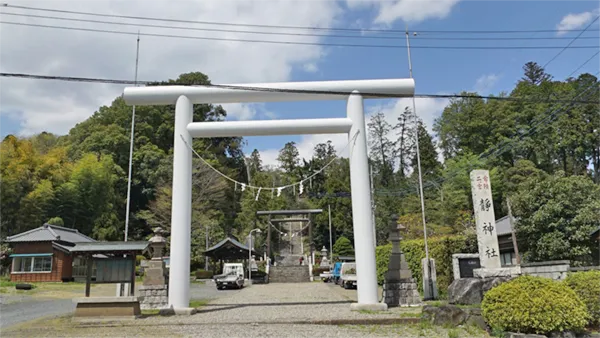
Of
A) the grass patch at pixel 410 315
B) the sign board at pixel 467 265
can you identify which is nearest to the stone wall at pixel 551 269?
the sign board at pixel 467 265

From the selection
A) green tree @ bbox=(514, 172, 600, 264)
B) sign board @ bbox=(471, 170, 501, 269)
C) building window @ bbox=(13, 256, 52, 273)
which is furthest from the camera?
building window @ bbox=(13, 256, 52, 273)

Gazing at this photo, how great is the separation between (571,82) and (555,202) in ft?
101

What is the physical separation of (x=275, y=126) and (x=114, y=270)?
5688mm

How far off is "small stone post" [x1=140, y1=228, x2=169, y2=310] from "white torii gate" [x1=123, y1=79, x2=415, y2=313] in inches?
69.5

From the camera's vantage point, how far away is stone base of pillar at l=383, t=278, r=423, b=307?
39.0ft

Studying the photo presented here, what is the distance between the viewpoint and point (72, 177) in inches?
1282

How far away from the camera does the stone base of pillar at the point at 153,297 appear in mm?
12250

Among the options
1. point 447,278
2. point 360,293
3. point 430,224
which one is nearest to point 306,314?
point 360,293

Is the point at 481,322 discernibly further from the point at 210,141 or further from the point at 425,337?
the point at 210,141

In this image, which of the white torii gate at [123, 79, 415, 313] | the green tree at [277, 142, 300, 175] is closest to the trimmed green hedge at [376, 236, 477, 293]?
the white torii gate at [123, 79, 415, 313]

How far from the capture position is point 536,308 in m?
6.37

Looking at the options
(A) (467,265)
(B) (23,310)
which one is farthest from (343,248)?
(B) (23,310)

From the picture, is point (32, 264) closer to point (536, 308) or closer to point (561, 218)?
point (536, 308)

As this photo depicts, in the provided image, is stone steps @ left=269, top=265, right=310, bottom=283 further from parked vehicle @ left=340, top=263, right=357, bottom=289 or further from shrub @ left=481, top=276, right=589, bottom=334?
shrub @ left=481, top=276, right=589, bottom=334
